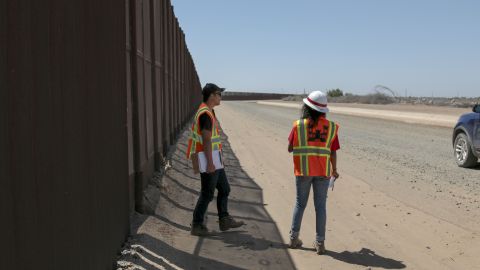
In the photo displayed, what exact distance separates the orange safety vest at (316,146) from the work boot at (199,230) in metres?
1.39

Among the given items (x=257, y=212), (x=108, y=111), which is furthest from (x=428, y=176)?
(x=108, y=111)

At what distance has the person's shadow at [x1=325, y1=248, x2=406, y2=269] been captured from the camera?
501cm

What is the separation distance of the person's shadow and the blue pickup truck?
639cm

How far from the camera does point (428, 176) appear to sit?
33.2 ft

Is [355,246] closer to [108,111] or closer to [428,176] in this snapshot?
[108,111]

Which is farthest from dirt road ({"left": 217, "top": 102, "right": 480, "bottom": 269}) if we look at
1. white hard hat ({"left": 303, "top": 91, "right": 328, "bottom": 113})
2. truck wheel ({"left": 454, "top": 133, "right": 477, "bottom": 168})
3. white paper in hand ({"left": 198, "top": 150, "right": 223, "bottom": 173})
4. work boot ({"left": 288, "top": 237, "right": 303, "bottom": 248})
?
white hard hat ({"left": 303, "top": 91, "right": 328, "bottom": 113})

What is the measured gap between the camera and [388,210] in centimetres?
722

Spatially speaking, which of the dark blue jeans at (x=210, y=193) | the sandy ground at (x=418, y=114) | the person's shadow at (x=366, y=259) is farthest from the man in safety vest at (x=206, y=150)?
the sandy ground at (x=418, y=114)

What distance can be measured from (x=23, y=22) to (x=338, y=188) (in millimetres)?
7300

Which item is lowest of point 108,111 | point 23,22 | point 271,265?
point 271,265

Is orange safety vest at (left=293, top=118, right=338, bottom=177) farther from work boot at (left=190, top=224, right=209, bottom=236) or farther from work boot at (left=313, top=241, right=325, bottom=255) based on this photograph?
work boot at (left=190, top=224, right=209, bottom=236)

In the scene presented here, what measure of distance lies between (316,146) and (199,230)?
65.7 inches

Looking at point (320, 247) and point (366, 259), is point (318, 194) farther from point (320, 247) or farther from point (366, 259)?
point (366, 259)

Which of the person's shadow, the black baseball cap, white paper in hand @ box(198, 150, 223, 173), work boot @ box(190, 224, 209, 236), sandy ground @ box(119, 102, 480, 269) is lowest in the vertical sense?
the person's shadow
